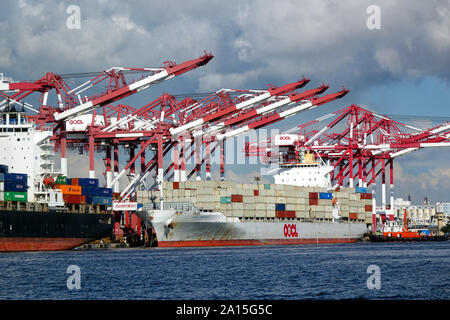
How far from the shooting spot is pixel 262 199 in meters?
77.1

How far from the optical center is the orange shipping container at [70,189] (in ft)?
204

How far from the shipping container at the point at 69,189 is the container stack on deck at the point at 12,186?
4836mm

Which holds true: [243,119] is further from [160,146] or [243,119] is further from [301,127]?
[301,127]

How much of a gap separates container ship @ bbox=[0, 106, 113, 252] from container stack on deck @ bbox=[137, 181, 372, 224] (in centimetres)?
726

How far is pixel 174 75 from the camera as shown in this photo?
232ft

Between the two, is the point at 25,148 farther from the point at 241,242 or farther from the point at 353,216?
the point at 353,216

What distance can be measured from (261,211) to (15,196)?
93.8 feet

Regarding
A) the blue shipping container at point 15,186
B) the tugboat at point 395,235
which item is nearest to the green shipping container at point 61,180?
the blue shipping container at point 15,186

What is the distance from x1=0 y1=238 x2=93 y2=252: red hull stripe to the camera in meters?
55.0

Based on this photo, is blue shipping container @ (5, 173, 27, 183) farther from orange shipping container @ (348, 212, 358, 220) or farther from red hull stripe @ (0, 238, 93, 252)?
orange shipping container @ (348, 212, 358, 220)

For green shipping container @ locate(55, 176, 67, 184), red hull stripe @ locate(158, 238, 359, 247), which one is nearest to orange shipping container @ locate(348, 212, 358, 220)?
red hull stripe @ locate(158, 238, 359, 247)

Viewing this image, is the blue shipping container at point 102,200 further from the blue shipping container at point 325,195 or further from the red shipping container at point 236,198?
the blue shipping container at point 325,195
